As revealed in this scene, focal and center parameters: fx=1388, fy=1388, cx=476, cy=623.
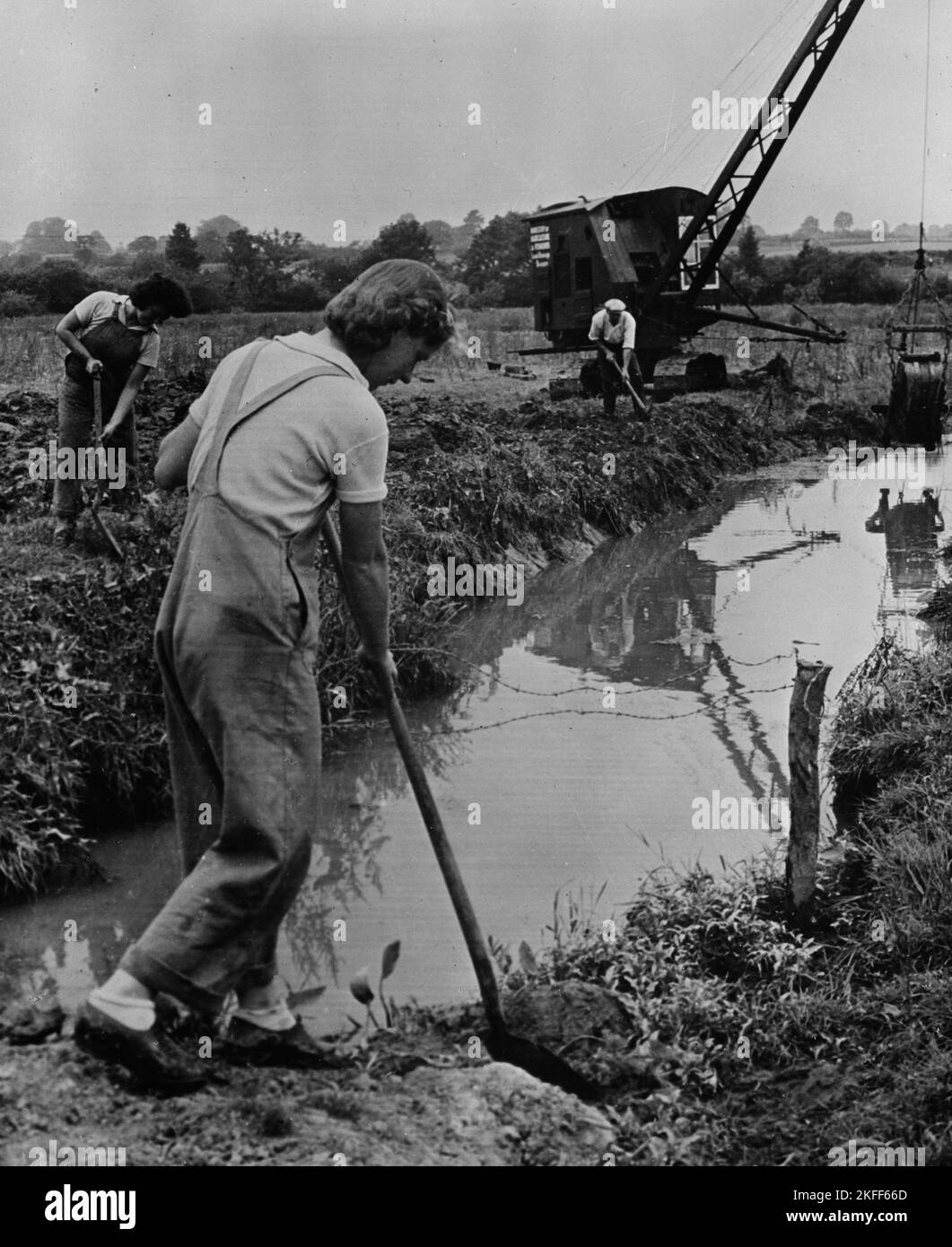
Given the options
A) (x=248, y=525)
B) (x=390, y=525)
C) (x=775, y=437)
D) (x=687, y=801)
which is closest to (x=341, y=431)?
(x=248, y=525)

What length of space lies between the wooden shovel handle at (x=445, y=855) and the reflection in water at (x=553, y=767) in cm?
45

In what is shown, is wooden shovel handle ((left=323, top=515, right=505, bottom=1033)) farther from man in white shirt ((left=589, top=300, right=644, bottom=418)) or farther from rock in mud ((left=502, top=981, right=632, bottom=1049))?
man in white shirt ((left=589, top=300, right=644, bottom=418))

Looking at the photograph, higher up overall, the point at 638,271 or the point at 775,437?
the point at 638,271

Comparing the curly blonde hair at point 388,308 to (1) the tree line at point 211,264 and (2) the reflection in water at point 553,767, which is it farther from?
(1) the tree line at point 211,264

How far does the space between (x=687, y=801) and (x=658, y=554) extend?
5701mm

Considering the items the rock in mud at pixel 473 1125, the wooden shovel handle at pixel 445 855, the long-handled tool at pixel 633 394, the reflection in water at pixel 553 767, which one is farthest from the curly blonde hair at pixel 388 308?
the long-handled tool at pixel 633 394

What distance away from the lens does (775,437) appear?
56.9 ft

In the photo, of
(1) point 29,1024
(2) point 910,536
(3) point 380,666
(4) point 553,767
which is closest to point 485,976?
(3) point 380,666

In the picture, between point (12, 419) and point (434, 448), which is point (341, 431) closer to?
point (434, 448)

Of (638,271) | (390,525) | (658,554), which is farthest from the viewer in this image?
(638,271)

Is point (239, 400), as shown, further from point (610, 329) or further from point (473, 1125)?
point (610, 329)

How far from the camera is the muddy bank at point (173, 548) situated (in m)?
4.94

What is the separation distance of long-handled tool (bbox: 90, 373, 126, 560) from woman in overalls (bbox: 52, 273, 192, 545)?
54 mm

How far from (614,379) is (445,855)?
13347 millimetres
